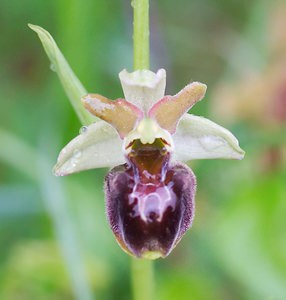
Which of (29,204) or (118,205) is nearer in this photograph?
(118,205)

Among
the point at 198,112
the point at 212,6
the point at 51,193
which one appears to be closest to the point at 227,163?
the point at 198,112

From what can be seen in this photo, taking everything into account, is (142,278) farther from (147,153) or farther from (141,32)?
(141,32)

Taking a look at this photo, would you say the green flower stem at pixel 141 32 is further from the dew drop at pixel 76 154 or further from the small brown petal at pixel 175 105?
the dew drop at pixel 76 154

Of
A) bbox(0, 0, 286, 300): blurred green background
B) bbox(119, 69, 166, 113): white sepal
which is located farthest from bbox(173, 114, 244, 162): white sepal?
bbox(0, 0, 286, 300): blurred green background

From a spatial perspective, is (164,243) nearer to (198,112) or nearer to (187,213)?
(187,213)

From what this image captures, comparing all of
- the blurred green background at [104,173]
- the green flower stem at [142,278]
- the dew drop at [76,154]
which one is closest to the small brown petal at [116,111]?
the dew drop at [76,154]

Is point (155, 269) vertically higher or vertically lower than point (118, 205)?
higher

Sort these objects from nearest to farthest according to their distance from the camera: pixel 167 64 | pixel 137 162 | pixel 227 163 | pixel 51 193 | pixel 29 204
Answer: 1. pixel 137 162
2. pixel 51 193
3. pixel 29 204
4. pixel 227 163
5. pixel 167 64

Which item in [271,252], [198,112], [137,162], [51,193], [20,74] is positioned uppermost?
[20,74]
